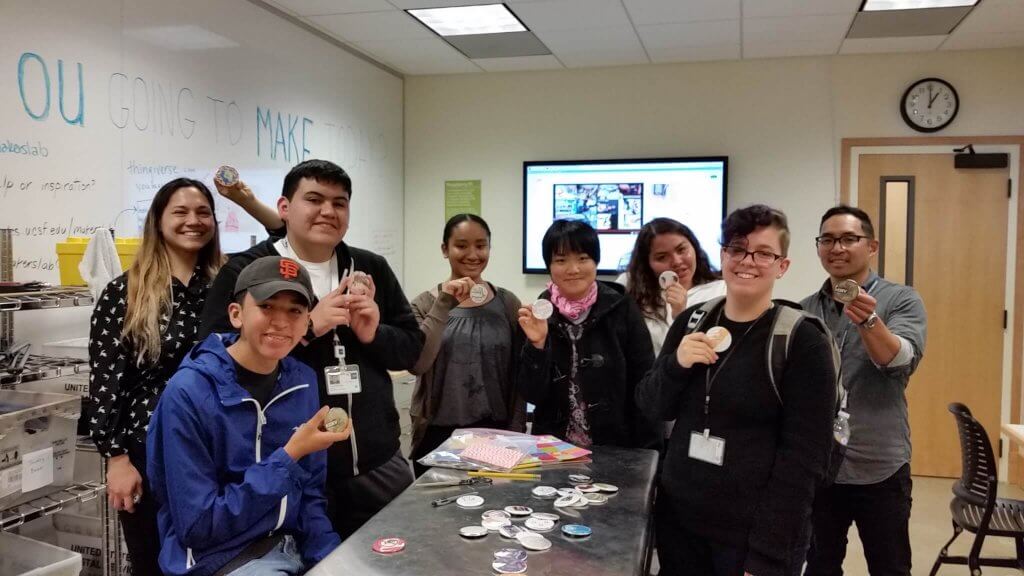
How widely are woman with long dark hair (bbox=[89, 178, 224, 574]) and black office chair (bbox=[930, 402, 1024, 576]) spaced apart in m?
3.04

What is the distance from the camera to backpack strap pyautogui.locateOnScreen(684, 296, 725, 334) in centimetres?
190

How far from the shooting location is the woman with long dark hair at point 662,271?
8.62ft

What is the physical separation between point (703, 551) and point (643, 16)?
326 cm

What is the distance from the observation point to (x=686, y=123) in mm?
5176

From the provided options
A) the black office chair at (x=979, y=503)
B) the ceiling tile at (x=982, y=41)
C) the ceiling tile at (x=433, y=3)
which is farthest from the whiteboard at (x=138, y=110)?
the ceiling tile at (x=982, y=41)

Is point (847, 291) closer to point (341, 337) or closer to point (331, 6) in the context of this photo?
point (341, 337)

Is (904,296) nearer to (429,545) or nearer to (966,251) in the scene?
(429,545)

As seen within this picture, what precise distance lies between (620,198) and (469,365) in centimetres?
299

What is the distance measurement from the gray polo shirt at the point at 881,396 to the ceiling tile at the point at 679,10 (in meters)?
2.19

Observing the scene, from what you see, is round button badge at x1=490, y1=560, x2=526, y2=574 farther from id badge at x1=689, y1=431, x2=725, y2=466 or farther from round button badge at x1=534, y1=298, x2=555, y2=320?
round button badge at x1=534, y1=298, x2=555, y2=320

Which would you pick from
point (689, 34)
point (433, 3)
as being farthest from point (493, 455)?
point (689, 34)

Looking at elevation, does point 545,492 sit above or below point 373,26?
below

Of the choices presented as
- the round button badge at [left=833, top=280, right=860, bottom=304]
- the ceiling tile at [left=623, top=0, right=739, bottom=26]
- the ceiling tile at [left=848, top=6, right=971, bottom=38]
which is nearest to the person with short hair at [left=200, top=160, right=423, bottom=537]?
the round button badge at [left=833, top=280, right=860, bottom=304]

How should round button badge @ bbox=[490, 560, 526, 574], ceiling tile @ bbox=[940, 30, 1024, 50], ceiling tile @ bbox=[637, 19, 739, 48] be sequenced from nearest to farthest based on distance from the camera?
1. round button badge @ bbox=[490, 560, 526, 574]
2. ceiling tile @ bbox=[637, 19, 739, 48]
3. ceiling tile @ bbox=[940, 30, 1024, 50]
